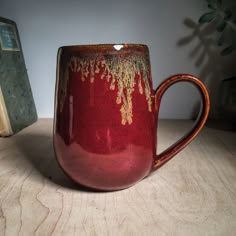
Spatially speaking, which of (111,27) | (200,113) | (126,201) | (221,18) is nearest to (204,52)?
(221,18)

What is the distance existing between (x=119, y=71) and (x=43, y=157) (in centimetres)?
23

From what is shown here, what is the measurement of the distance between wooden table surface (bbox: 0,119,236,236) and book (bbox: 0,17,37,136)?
0.45 feet

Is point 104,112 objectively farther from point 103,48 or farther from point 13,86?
point 13,86

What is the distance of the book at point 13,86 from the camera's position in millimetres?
575

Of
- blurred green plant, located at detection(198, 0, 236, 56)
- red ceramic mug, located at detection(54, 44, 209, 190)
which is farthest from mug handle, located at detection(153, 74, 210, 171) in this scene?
blurred green plant, located at detection(198, 0, 236, 56)

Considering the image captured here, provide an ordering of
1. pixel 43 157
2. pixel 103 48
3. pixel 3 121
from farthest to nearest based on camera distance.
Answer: pixel 3 121 → pixel 43 157 → pixel 103 48

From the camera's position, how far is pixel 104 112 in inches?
11.7

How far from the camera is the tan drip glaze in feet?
0.96

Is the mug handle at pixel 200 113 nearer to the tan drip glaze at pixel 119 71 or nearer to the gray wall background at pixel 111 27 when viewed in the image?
the tan drip glaze at pixel 119 71

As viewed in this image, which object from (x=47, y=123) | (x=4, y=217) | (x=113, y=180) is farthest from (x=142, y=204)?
(x=47, y=123)

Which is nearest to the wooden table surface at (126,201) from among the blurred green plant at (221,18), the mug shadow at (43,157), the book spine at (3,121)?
the mug shadow at (43,157)

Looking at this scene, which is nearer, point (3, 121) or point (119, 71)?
point (119, 71)

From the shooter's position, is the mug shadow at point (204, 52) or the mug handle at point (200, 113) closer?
the mug handle at point (200, 113)

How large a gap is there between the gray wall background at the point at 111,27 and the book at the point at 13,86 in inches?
1.6
